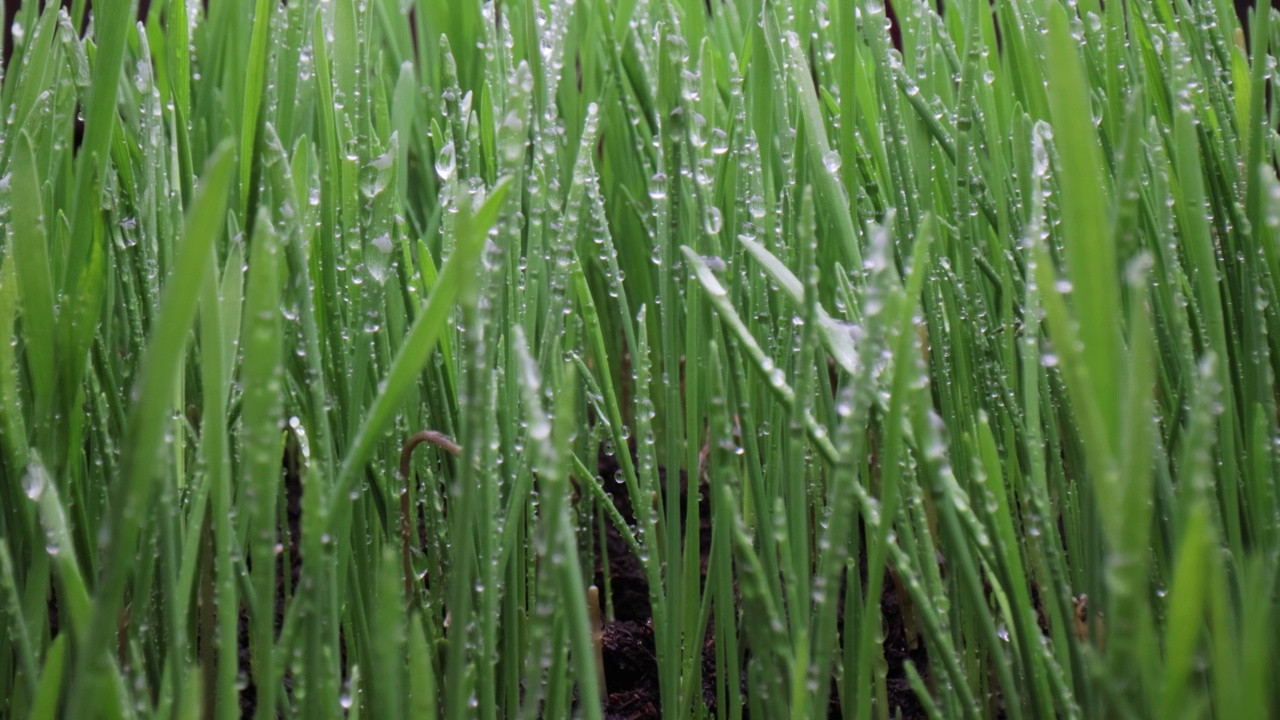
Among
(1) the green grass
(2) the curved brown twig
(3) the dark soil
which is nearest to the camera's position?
(1) the green grass

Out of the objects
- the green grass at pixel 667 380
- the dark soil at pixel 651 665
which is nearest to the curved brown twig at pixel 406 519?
the green grass at pixel 667 380

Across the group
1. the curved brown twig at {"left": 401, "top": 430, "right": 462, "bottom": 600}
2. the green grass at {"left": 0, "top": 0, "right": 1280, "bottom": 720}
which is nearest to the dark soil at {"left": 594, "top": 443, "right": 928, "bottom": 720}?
the green grass at {"left": 0, "top": 0, "right": 1280, "bottom": 720}

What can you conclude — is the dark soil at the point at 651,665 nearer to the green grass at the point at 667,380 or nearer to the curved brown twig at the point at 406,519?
the green grass at the point at 667,380

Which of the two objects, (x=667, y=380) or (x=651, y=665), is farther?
(x=651, y=665)

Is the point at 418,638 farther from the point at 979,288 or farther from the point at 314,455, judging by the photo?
the point at 979,288

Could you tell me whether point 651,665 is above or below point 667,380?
below

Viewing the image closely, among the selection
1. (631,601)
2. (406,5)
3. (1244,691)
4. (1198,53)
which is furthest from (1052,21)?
(406,5)

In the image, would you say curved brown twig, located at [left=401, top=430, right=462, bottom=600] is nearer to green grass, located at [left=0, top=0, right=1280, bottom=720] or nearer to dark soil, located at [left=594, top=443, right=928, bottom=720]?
green grass, located at [left=0, top=0, right=1280, bottom=720]

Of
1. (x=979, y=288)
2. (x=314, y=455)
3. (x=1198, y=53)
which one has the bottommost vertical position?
(x=314, y=455)
